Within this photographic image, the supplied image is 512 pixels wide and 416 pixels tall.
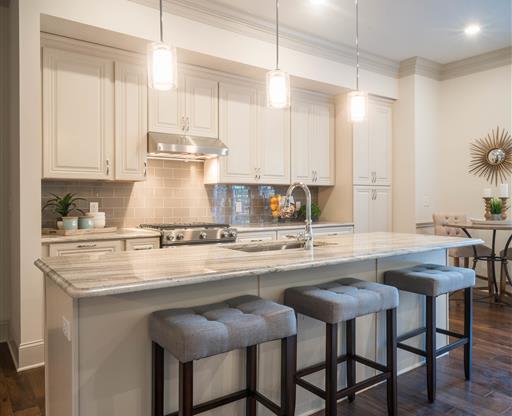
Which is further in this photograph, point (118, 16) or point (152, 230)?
point (152, 230)

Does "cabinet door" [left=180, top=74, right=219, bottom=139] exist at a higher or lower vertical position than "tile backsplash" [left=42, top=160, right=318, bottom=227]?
higher

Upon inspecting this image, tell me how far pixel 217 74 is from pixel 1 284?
9.17 feet

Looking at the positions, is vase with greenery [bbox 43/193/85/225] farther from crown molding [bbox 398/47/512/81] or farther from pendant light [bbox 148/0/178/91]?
crown molding [bbox 398/47/512/81]

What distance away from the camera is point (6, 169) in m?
3.53

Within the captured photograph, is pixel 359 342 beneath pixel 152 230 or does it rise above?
beneath

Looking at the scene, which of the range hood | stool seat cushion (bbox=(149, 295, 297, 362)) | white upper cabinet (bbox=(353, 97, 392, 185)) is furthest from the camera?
white upper cabinet (bbox=(353, 97, 392, 185))

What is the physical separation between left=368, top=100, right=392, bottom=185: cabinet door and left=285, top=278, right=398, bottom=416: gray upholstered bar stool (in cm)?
344

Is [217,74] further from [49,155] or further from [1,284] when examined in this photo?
[1,284]

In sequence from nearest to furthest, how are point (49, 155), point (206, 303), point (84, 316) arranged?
point (84, 316) < point (206, 303) < point (49, 155)

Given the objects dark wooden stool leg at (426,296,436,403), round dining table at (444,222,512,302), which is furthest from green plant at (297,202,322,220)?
dark wooden stool leg at (426,296,436,403)

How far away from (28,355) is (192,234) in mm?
1556

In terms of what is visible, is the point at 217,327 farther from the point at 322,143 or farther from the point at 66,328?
the point at 322,143

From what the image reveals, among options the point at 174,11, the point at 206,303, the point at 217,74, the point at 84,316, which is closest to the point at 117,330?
the point at 84,316

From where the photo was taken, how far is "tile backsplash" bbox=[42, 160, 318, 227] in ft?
13.0
